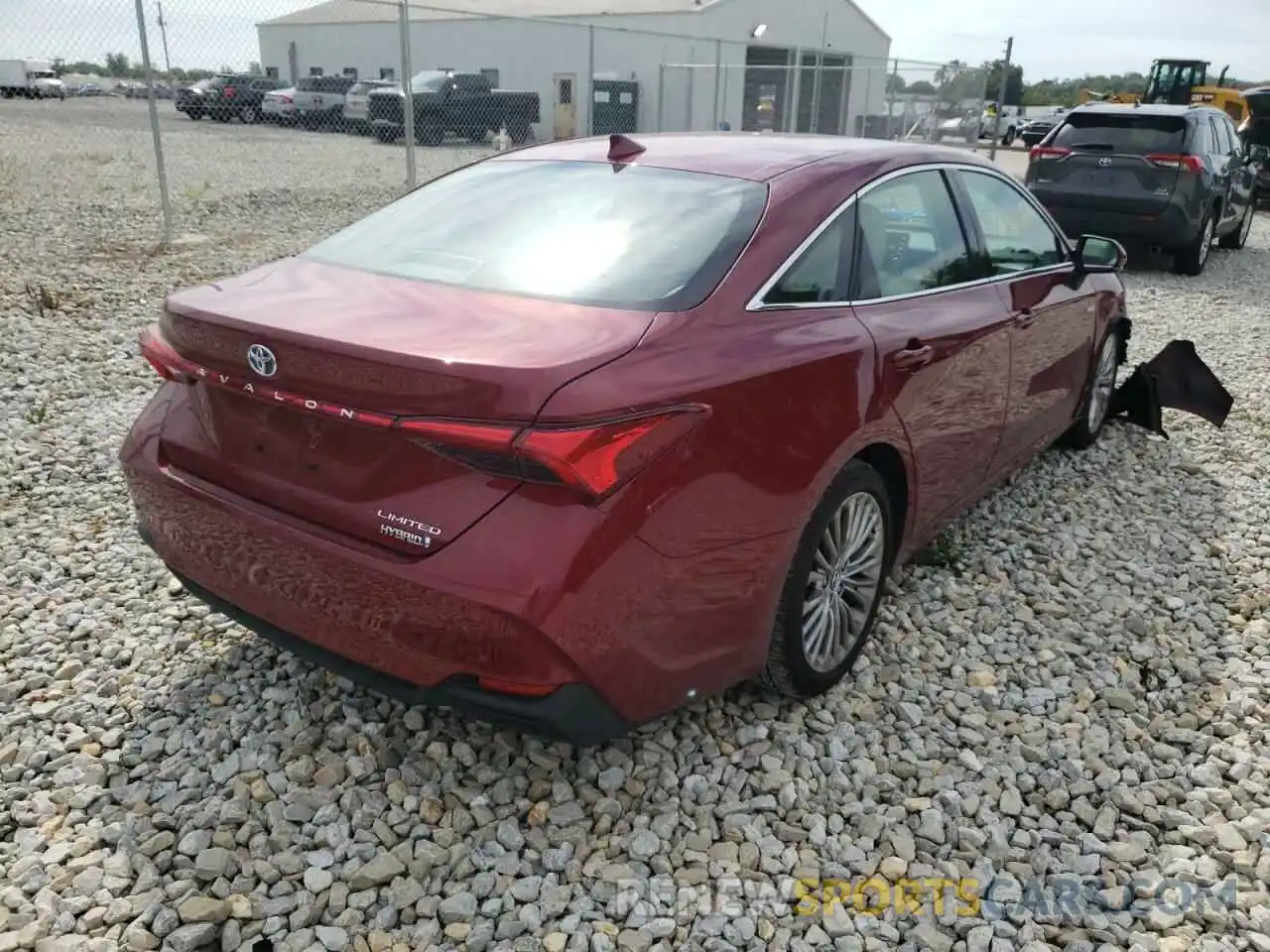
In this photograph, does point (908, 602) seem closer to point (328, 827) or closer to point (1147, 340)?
point (328, 827)

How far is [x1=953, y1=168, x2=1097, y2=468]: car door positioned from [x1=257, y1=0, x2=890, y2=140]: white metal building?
19532 mm

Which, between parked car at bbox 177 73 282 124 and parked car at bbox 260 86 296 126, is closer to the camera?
parked car at bbox 177 73 282 124

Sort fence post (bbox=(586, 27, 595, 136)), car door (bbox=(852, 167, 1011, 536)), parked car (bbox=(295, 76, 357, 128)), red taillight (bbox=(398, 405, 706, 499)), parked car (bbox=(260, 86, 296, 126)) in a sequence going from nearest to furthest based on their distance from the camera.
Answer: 1. red taillight (bbox=(398, 405, 706, 499))
2. car door (bbox=(852, 167, 1011, 536))
3. fence post (bbox=(586, 27, 595, 136))
4. parked car (bbox=(260, 86, 296, 126))
5. parked car (bbox=(295, 76, 357, 128))

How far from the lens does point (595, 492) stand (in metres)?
2.03

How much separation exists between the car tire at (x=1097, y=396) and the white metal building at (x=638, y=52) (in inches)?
740

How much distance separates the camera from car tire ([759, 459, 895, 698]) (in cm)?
270

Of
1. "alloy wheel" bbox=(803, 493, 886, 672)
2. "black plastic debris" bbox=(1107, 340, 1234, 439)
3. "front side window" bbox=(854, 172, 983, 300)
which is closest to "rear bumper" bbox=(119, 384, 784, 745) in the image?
"alloy wheel" bbox=(803, 493, 886, 672)

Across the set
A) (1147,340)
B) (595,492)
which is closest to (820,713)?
(595,492)

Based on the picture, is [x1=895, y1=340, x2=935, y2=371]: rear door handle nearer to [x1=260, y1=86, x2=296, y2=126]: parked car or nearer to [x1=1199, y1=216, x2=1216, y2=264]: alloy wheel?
[x1=1199, y1=216, x2=1216, y2=264]: alloy wheel

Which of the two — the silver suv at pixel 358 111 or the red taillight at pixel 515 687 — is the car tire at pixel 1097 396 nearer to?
the red taillight at pixel 515 687

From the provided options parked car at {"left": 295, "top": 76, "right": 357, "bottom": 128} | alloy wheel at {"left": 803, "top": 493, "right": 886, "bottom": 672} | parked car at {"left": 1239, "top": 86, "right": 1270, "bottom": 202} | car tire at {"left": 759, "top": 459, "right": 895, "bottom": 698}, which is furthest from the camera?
parked car at {"left": 295, "top": 76, "right": 357, "bottom": 128}

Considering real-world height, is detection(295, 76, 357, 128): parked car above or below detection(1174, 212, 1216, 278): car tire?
above

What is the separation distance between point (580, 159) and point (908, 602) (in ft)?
6.42

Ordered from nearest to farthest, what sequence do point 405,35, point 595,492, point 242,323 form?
point 595,492 < point 242,323 < point 405,35
